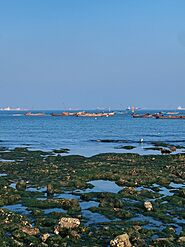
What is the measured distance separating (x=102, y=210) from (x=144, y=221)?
10.9 feet

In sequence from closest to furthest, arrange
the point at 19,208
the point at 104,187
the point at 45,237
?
the point at 45,237, the point at 19,208, the point at 104,187

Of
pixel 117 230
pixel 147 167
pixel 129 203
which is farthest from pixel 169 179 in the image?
pixel 117 230

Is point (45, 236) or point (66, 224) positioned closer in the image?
point (45, 236)

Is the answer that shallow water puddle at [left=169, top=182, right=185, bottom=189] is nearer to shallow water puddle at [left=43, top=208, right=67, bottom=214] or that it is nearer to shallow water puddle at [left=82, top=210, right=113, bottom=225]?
shallow water puddle at [left=82, top=210, right=113, bottom=225]

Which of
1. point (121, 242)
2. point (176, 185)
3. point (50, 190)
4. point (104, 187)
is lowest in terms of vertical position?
point (176, 185)

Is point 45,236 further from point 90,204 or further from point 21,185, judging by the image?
point 21,185

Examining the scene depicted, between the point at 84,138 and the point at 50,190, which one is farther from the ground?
the point at 50,190

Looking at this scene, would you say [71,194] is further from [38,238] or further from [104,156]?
[104,156]

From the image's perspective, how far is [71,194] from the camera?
29656mm

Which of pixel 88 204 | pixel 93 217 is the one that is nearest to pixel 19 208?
pixel 88 204

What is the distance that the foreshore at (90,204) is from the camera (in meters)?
19.4

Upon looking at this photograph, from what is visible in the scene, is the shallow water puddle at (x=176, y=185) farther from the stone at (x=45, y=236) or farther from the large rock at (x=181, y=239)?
the stone at (x=45, y=236)

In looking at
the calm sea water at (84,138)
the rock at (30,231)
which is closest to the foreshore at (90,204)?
the rock at (30,231)

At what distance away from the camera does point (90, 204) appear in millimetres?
26547
